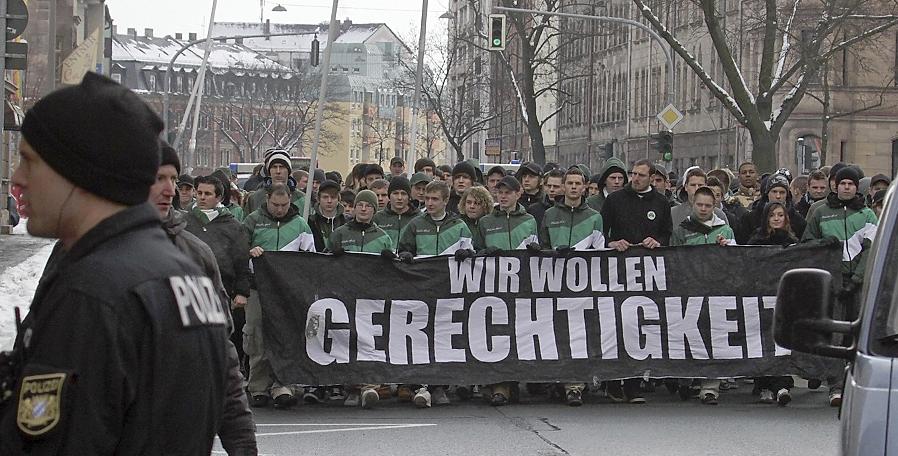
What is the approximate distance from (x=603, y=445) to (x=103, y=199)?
835 centimetres

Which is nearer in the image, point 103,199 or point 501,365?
point 103,199

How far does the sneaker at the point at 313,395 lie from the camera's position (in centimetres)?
1345

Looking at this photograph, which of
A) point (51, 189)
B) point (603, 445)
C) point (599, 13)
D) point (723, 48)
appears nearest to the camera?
point (51, 189)

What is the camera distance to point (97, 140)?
300 centimetres

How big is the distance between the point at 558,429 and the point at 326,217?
4188 mm

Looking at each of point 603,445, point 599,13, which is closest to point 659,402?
point 603,445

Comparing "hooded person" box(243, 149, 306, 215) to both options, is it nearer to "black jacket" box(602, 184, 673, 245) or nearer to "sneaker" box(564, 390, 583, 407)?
"black jacket" box(602, 184, 673, 245)

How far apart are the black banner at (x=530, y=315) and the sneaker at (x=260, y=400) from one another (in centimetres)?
32

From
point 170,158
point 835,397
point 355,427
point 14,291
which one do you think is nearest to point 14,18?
point 14,291

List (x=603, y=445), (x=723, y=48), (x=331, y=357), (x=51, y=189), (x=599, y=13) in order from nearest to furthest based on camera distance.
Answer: (x=51, y=189) < (x=603, y=445) < (x=331, y=357) < (x=723, y=48) < (x=599, y=13)

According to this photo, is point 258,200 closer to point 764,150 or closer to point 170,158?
point 170,158

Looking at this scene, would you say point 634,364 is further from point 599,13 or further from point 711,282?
point 599,13

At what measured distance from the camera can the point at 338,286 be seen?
13.2m

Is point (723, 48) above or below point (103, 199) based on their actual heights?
above
